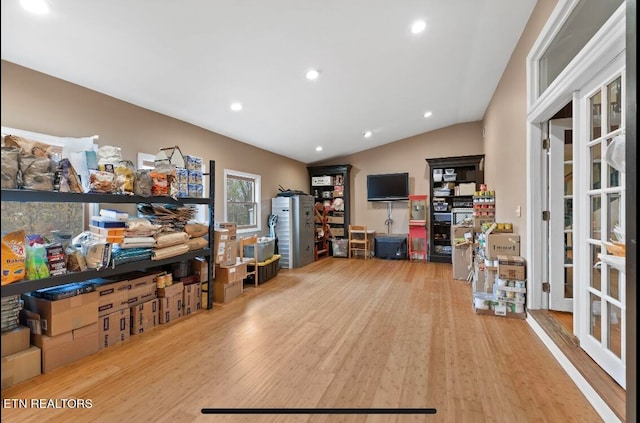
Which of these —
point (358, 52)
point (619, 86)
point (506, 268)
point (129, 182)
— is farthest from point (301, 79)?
point (506, 268)

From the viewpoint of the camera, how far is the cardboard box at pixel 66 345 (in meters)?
2.21

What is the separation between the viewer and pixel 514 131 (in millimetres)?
3752

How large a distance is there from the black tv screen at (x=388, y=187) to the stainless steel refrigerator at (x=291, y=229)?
6.40 ft

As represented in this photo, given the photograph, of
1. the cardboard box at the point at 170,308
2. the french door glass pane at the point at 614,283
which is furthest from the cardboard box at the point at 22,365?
the french door glass pane at the point at 614,283

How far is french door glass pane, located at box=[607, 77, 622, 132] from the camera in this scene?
1848 mm

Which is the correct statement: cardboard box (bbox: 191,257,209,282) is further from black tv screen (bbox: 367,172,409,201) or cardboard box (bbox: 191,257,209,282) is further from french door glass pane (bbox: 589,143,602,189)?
black tv screen (bbox: 367,172,409,201)

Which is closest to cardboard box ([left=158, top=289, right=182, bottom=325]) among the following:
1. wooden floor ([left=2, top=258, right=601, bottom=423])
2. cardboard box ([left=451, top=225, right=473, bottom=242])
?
wooden floor ([left=2, top=258, right=601, bottom=423])

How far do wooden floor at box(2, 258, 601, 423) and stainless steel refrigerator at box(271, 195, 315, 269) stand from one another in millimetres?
2511

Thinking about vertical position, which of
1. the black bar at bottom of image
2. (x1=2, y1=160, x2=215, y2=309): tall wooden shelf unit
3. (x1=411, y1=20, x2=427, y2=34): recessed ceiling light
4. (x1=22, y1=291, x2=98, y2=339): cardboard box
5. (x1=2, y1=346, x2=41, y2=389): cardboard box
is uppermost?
(x1=411, y1=20, x2=427, y2=34): recessed ceiling light

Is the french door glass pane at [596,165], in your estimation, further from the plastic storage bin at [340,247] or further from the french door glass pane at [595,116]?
the plastic storage bin at [340,247]

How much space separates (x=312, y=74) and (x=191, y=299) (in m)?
2.91

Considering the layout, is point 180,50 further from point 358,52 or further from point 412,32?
point 412,32

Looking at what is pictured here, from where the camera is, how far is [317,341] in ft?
8.88

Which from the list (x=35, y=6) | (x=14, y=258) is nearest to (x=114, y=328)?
(x=14, y=258)
